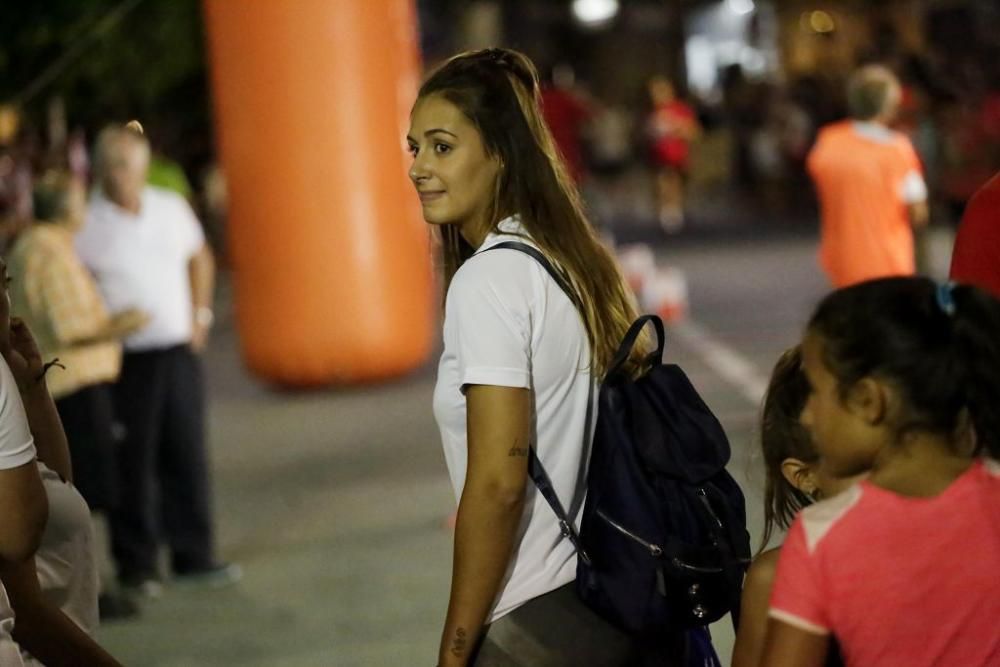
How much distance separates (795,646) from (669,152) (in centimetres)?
2185

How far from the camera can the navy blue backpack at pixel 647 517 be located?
2531 mm

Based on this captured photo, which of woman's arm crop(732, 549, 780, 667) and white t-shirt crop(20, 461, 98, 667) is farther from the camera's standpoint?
white t-shirt crop(20, 461, 98, 667)

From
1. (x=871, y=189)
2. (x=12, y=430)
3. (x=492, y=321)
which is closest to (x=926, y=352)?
(x=492, y=321)

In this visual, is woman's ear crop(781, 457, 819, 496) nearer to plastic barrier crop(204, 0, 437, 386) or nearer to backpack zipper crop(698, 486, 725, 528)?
backpack zipper crop(698, 486, 725, 528)

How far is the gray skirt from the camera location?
2.57 meters

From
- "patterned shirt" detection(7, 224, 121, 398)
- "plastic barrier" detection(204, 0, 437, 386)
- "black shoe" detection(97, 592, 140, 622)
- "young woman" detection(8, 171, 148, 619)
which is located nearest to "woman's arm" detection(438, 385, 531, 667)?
"young woman" detection(8, 171, 148, 619)

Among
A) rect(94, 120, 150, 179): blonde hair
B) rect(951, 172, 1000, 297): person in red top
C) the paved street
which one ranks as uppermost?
rect(94, 120, 150, 179): blonde hair

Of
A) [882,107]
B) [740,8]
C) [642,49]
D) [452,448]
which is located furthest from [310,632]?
[642,49]

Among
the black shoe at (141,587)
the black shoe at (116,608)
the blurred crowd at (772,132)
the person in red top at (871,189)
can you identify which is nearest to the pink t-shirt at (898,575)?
the black shoe at (116,608)

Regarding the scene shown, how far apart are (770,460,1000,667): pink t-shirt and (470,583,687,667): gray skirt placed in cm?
49

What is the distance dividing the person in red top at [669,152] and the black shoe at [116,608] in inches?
694

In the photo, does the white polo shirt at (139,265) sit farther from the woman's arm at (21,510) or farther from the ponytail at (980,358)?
the ponytail at (980,358)

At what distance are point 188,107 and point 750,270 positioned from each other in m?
12.4

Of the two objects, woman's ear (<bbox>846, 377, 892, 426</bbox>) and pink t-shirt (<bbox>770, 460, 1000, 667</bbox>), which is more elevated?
woman's ear (<bbox>846, 377, 892, 426</bbox>)
